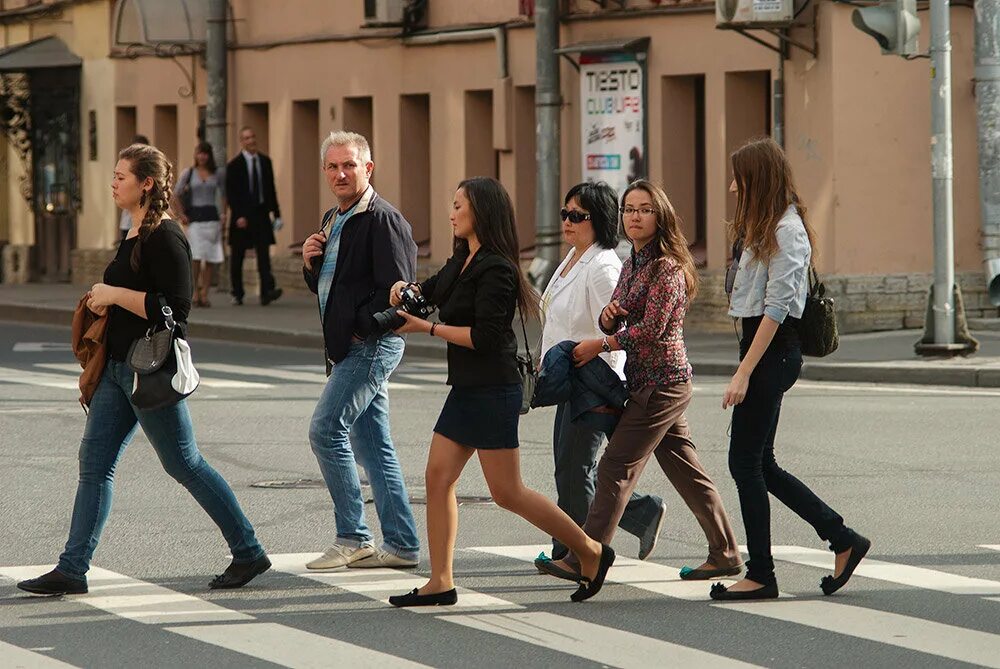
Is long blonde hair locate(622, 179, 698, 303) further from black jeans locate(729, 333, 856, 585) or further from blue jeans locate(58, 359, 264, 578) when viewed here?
blue jeans locate(58, 359, 264, 578)

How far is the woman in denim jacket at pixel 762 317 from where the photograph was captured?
816 cm

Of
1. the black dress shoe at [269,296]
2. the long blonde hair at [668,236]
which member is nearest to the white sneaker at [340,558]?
the long blonde hair at [668,236]

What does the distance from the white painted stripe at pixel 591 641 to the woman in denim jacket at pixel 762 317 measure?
2.33ft

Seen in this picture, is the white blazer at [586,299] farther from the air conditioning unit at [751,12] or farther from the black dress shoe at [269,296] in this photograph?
the black dress shoe at [269,296]

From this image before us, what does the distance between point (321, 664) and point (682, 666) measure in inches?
43.9

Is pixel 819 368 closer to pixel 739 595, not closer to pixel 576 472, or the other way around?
pixel 576 472

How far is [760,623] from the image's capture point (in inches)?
310

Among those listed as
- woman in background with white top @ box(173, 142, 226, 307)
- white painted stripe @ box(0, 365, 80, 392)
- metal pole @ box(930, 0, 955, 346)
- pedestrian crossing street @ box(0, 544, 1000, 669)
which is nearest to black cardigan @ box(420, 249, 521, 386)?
pedestrian crossing street @ box(0, 544, 1000, 669)

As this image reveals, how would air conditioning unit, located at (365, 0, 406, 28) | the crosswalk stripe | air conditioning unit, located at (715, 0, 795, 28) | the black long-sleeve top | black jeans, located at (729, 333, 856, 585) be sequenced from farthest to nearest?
air conditioning unit, located at (365, 0, 406, 28) < air conditioning unit, located at (715, 0, 795, 28) < the black long-sleeve top < black jeans, located at (729, 333, 856, 585) < the crosswalk stripe

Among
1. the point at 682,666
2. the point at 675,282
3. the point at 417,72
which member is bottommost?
the point at 682,666

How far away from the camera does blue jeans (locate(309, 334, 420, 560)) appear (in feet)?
28.8

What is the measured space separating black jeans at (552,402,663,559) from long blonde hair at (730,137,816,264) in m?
1.04

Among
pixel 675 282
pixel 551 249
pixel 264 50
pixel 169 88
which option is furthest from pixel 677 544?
pixel 169 88

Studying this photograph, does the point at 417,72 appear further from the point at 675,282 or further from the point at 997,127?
the point at 675,282
